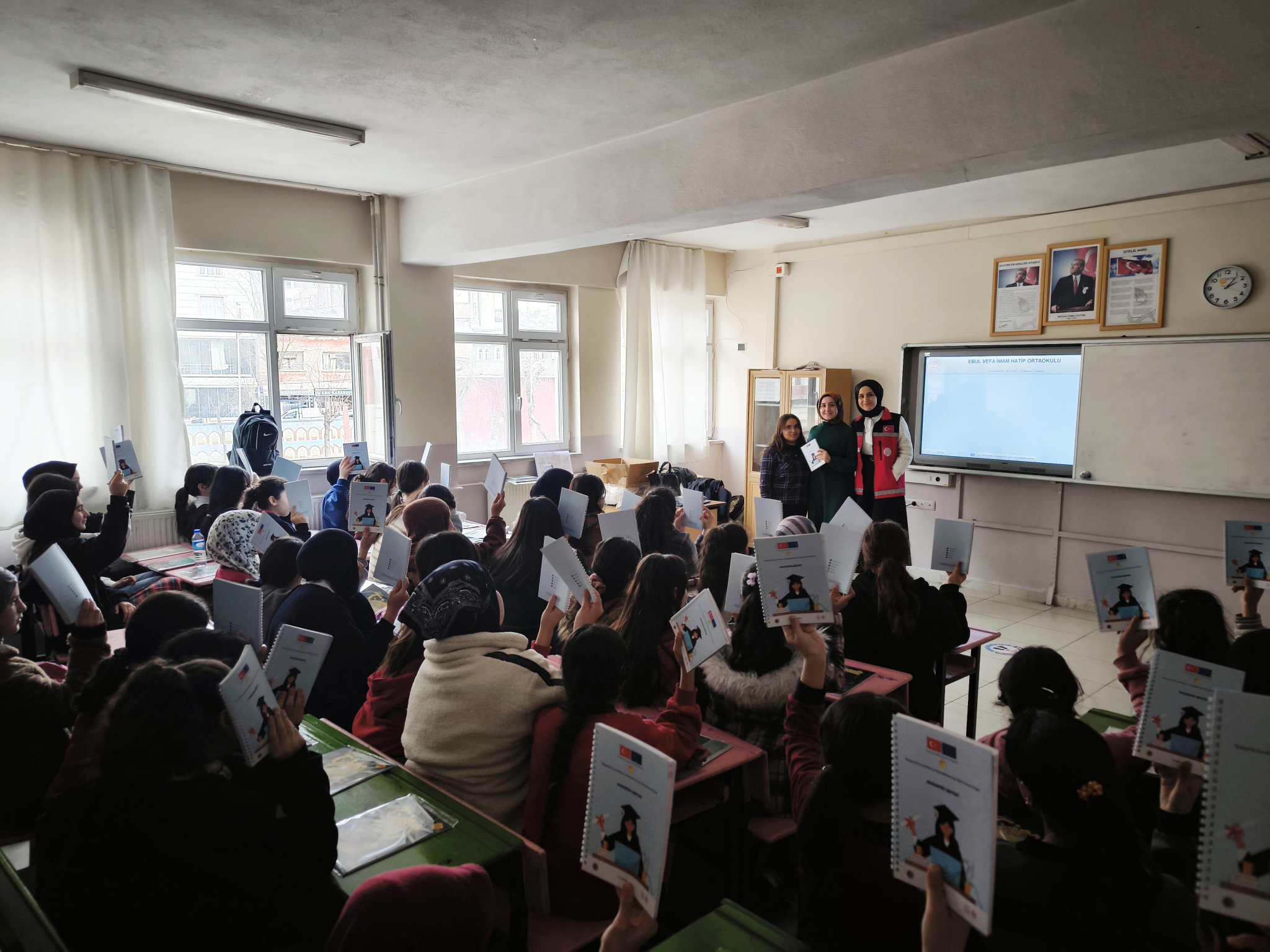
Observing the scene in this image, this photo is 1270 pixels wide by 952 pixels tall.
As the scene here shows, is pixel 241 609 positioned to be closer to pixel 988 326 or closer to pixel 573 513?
pixel 573 513

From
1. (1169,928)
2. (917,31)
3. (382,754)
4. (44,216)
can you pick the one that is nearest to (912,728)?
(1169,928)

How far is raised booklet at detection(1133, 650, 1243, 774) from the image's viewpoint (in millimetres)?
1663

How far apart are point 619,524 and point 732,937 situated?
205 cm

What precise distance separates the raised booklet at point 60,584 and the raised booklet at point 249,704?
109 centimetres

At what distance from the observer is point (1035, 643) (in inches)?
208

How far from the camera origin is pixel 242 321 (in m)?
5.67

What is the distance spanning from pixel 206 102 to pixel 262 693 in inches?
136

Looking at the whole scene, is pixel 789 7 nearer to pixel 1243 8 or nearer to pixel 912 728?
pixel 1243 8

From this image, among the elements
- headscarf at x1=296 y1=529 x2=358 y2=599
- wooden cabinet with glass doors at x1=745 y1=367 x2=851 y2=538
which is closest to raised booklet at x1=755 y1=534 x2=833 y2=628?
headscarf at x1=296 y1=529 x2=358 y2=599

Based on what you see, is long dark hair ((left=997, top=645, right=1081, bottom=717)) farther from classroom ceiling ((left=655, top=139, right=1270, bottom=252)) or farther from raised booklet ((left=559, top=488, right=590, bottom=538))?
classroom ceiling ((left=655, top=139, right=1270, bottom=252))

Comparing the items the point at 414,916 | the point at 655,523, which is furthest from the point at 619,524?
the point at 414,916

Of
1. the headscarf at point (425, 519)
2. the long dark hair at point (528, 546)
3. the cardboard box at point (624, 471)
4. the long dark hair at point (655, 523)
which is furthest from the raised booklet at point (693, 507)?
the cardboard box at point (624, 471)

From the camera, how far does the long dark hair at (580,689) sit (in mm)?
1712

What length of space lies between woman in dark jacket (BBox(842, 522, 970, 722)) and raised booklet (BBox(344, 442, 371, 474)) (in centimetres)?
324
